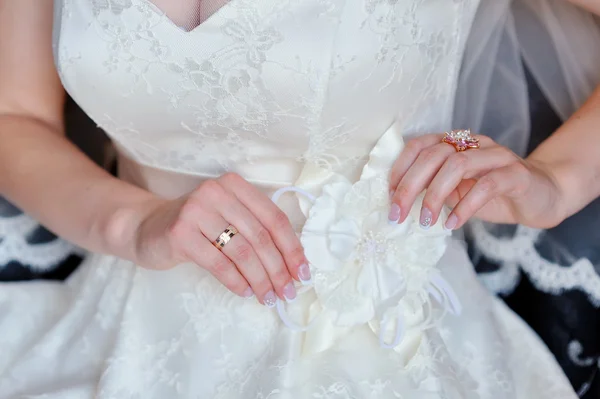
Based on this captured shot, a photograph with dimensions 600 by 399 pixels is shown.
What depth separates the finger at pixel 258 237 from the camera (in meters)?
0.77

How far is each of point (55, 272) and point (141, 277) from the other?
0.93 ft

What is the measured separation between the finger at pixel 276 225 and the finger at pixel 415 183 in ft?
0.39

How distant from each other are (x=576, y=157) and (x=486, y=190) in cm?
22

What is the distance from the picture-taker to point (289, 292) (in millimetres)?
785

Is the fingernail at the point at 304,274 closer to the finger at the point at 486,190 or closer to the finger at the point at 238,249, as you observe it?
the finger at the point at 238,249

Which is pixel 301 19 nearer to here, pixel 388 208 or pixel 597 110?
pixel 388 208

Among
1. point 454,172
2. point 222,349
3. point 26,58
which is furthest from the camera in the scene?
point 26,58

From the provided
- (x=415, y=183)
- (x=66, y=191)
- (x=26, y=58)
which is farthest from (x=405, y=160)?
(x=26, y=58)

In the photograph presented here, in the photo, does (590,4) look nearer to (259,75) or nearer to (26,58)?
(259,75)

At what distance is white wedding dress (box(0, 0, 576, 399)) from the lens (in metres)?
0.78

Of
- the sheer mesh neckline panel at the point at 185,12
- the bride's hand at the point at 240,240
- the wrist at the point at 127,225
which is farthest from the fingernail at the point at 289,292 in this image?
the sheer mesh neckline panel at the point at 185,12

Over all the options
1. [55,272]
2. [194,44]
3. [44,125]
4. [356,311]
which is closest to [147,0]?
[194,44]

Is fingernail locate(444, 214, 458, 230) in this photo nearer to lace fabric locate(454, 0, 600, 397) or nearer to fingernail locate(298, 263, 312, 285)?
fingernail locate(298, 263, 312, 285)

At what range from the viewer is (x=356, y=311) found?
79 cm
